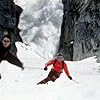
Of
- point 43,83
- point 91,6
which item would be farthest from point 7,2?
point 43,83

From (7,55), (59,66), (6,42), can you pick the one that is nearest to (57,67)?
(59,66)

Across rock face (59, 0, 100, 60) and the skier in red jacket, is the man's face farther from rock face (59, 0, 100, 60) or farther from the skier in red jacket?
rock face (59, 0, 100, 60)

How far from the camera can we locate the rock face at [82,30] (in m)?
47.2

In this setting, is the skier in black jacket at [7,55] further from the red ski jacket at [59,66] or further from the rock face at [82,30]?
the rock face at [82,30]

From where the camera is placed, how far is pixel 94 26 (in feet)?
158

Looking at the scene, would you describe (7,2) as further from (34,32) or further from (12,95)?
(34,32)

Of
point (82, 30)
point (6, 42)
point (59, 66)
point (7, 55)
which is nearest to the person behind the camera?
point (6, 42)

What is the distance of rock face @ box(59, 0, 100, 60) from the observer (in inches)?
1859

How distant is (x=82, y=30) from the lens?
169ft

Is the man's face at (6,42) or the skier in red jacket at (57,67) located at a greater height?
the man's face at (6,42)

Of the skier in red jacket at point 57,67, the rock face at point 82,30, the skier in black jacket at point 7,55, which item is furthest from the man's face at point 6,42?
the rock face at point 82,30

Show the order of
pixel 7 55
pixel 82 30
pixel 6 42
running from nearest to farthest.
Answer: pixel 6 42
pixel 7 55
pixel 82 30

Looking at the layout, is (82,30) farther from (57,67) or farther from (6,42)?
(6,42)

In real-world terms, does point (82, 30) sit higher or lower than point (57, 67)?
lower
